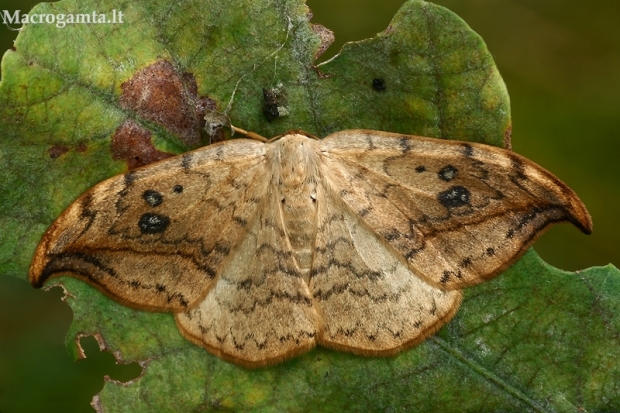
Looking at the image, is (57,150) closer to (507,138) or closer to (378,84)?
(378,84)

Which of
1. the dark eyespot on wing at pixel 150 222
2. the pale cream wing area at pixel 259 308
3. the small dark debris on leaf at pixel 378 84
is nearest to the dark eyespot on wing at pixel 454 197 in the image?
the small dark debris on leaf at pixel 378 84

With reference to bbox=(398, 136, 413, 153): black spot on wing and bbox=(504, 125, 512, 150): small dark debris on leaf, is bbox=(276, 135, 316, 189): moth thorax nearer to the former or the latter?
bbox=(398, 136, 413, 153): black spot on wing

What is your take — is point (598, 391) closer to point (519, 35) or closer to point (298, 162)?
point (298, 162)

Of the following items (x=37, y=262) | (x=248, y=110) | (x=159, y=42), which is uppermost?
(x=159, y=42)

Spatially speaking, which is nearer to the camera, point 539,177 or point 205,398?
point 539,177

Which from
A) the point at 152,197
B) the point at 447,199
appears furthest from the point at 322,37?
the point at 152,197

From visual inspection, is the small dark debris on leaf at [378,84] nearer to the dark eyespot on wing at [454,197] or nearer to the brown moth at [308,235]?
the brown moth at [308,235]

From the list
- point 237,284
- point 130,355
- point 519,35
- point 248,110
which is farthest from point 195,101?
point 519,35
